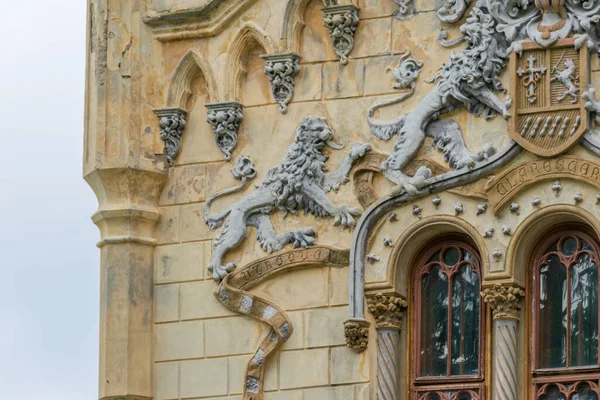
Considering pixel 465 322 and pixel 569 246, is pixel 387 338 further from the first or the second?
pixel 569 246

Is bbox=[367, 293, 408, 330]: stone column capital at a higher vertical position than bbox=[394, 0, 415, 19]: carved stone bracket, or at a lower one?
lower

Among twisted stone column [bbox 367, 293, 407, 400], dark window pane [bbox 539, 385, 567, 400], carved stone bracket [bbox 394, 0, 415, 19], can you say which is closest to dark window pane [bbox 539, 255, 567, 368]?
dark window pane [bbox 539, 385, 567, 400]

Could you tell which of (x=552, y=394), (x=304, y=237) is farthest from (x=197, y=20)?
(x=552, y=394)

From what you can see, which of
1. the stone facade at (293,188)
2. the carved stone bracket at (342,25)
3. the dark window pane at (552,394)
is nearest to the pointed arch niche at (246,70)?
the stone facade at (293,188)

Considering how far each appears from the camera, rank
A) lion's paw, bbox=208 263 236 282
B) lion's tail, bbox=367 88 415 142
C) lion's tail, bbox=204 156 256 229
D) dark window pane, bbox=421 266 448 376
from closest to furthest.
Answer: dark window pane, bbox=421 266 448 376 < lion's tail, bbox=367 88 415 142 < lion's paw, bbox=208 263 236 282 < lion's tail, bbox=204 156 256 229

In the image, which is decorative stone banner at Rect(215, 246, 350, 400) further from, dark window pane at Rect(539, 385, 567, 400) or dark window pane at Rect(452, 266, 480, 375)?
dark window pane at Rect(539, 385, 567, 400)

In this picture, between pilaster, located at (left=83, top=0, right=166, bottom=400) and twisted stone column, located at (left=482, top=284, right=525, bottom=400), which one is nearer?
twisted stone column, located at (left=482, top=284, right=525, bottom=400)

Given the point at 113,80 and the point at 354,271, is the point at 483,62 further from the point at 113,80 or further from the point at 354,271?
the point at 113,80

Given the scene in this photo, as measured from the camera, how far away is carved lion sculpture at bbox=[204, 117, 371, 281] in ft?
90.3

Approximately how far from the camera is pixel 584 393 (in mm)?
26031

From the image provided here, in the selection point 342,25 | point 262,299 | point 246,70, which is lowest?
point 262,299

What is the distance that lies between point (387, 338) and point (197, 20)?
4068mm

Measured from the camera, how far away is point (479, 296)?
26781 mm

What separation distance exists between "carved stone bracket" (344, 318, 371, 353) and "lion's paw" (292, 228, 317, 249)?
38.9 inches
